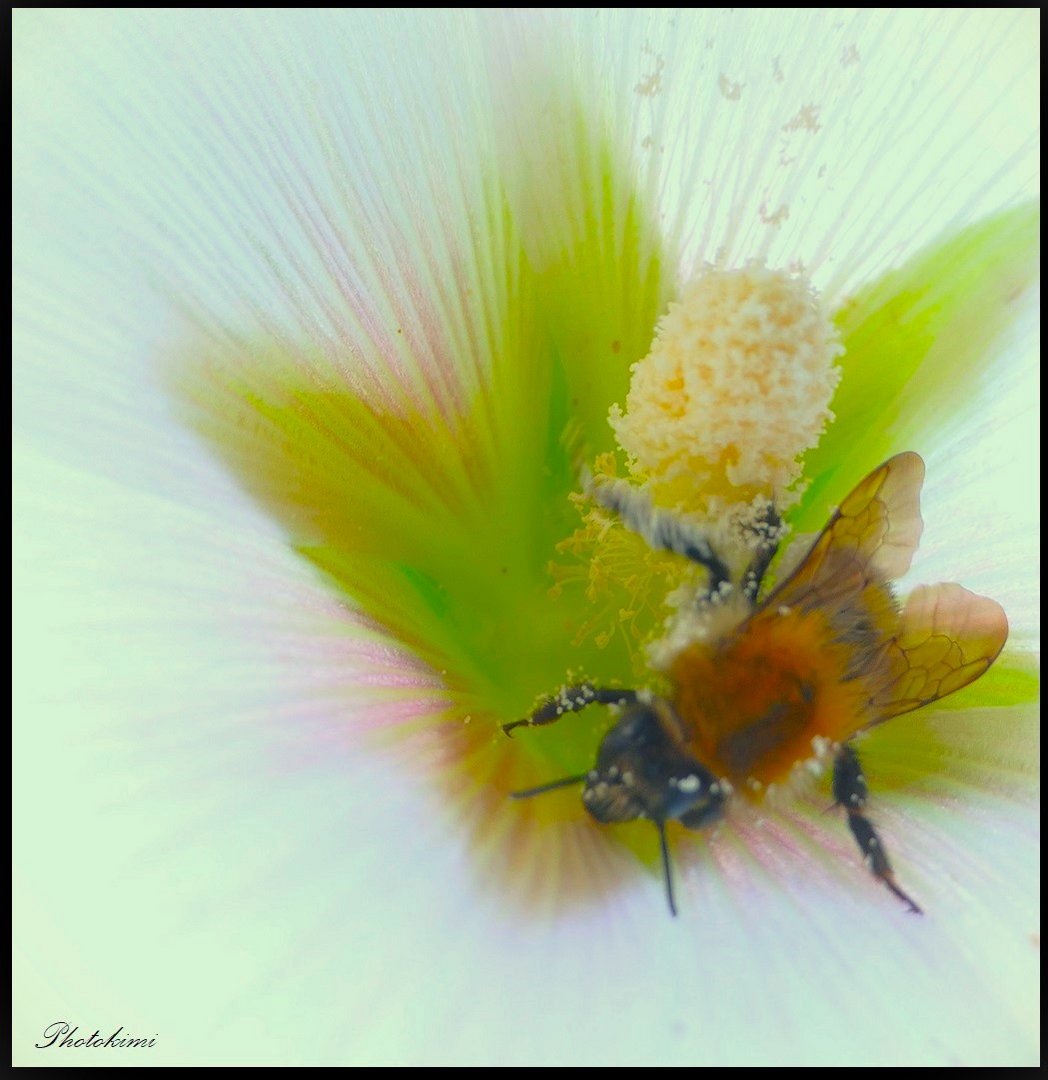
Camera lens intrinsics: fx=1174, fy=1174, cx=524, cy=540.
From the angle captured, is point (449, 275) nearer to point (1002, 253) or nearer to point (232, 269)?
point (232, 269)

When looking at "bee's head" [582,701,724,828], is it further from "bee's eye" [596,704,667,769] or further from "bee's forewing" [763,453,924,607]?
"bee's forewing" [763,453,924,607]

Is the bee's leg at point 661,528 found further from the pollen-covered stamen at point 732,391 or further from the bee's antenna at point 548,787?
the bee's antenna at point 548,787

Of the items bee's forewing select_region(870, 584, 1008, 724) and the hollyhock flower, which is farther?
bee's forewing select_region(870, 584, 1008, 724)

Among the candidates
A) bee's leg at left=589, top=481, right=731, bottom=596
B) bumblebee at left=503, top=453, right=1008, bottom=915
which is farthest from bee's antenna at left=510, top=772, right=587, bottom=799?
bee's leg at left=589, top=481, right=731, bottom=596

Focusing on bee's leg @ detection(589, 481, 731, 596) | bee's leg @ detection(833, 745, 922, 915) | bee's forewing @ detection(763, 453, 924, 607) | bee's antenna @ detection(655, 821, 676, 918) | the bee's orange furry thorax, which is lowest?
bee's leg @ detection(833, 745, 922, 915)

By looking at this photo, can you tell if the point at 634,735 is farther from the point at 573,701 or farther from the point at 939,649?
the point at 939,649

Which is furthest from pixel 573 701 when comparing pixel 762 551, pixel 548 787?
pixel 762 551

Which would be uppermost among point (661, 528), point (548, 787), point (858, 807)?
point (661, 528)
